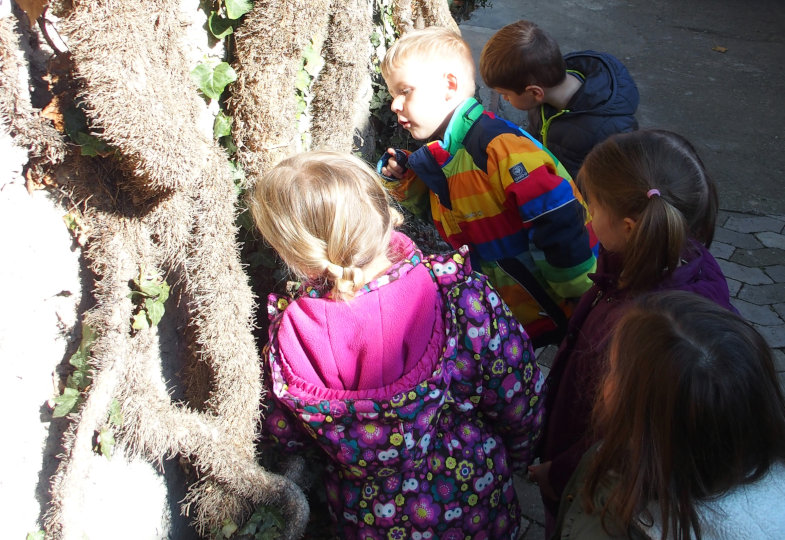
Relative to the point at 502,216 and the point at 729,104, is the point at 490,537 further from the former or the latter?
the point at 729,104

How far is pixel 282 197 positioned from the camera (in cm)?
156

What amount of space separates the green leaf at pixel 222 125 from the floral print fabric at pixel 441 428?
0.48m

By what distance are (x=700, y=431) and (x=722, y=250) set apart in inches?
130

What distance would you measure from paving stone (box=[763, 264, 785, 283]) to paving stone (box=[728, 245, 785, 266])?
0.03 meters

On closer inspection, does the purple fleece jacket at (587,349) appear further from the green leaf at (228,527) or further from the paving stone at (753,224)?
the paving stone at (753,224)

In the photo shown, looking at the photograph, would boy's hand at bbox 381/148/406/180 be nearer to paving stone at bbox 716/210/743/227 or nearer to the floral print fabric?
the floral print fabric

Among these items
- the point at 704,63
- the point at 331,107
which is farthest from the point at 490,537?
the point at 704,63

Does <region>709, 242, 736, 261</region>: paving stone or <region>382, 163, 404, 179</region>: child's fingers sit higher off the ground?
<region>382, 163, 404, 179</region>: child's fingers

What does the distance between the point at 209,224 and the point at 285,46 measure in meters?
0.54

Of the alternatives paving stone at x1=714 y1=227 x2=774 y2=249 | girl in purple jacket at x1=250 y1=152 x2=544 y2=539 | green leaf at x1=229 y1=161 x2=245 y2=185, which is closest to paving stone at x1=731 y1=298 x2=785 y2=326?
paving stone at x1=714 y1=227 x2=774 y2=249

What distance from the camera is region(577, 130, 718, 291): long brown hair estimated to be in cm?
164

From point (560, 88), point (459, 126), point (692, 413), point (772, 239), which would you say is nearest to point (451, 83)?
point (459, 126)

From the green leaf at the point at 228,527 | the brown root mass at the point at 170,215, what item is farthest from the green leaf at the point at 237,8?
the green leaf at the point at 228,527

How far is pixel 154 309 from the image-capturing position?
1.66 m
